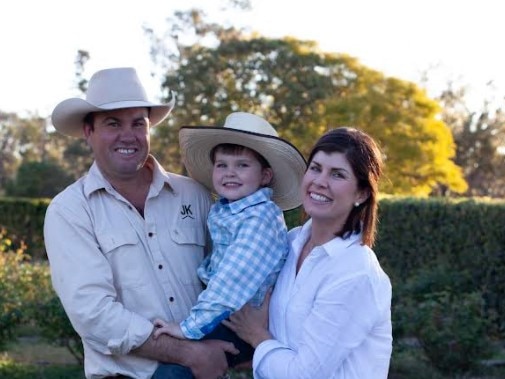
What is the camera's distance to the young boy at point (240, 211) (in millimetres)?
3639

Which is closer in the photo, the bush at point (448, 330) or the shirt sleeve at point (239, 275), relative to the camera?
the shirt sleeve at point (239, 275)

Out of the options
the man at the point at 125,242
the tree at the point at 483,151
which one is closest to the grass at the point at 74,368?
the man at the point at 125,242

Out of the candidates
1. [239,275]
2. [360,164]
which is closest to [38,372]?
[239,275]

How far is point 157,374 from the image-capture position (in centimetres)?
379

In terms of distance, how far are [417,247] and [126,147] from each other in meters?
8.40

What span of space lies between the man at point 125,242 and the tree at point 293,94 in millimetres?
21447

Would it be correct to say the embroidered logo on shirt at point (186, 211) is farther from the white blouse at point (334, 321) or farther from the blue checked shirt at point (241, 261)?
the white blouse at point (334, 321)

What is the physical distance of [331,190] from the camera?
3.32 metres

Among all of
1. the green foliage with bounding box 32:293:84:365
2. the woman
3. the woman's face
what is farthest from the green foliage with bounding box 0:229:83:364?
the woman's face

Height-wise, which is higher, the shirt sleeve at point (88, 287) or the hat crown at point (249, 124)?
the hat crown at point (249, 124)

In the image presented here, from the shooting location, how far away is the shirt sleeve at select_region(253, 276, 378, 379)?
3.20m

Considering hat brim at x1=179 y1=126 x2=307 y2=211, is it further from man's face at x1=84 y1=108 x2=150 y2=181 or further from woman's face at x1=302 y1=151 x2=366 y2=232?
woman's face at x1=302 y1=151 x2=366 y2=232

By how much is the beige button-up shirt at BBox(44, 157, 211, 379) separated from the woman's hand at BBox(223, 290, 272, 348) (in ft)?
1.21

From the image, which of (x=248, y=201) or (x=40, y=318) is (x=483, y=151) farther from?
(x=248, y=201)
